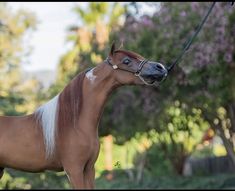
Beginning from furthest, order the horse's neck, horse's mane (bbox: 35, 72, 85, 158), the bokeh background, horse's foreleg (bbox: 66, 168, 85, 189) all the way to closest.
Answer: the bokeh background < the horse's neck < horse's mane (bbox: 35, 72, 85, 158) < horse's foreleg (bbox: 66, 168, 85, 189)

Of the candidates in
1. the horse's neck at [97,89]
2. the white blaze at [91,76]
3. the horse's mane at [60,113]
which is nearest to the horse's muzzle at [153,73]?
the horse's neck at [97,89]

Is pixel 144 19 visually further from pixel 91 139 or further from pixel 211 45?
pixel 91 139

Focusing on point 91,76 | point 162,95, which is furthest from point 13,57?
point 91,76

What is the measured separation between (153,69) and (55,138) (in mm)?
990

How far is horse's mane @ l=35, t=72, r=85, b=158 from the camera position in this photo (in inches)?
185

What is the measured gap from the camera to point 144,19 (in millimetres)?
17047

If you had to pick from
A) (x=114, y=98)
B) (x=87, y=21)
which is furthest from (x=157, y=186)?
(x=87, y=21)

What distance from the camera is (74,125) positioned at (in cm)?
474

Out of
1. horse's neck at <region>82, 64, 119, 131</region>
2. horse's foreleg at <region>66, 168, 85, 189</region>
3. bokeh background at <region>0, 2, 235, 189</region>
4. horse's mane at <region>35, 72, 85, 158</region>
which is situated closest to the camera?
horse's foreleg at <region>66, 168, 85, 189</region>

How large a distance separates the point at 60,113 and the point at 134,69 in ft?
2.38

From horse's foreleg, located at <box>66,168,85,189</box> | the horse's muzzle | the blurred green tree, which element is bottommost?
horse's foreleg, located at <box>66,168,85,189</box>

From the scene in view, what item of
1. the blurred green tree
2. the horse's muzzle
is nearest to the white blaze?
the horse's muzzle

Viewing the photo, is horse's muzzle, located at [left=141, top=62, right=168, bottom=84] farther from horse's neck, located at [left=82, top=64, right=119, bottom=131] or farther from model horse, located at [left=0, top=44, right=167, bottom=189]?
horse's neck, located at [left=82, top=64, right=119, bottom=131]

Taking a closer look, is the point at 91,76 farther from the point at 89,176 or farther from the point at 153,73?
the point at 89,176
